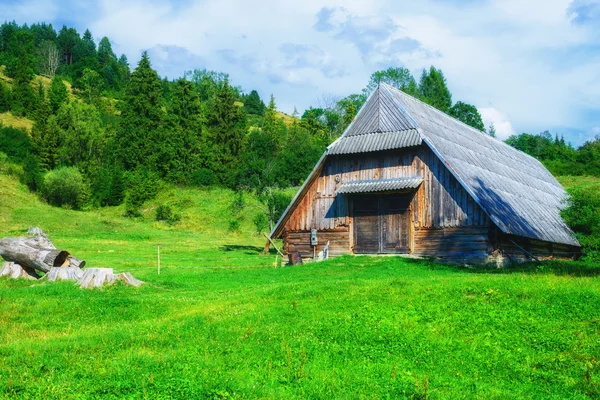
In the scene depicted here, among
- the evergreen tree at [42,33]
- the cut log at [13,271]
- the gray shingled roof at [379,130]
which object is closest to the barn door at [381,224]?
the gray shingled roof at [379,130]

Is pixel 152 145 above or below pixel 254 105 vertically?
below

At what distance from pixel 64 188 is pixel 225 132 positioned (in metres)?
24.3

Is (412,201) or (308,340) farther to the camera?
(412,201)

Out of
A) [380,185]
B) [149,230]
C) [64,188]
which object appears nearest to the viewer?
[380,185]

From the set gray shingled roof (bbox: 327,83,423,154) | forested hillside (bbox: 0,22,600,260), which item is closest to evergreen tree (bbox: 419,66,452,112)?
forested hillside (bbox: 0,22,600,260)

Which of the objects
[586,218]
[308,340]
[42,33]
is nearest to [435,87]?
[586,218]

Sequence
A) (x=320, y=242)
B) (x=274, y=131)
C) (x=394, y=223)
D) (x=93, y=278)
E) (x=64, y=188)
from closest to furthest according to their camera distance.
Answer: (x=93, y=278)
(x=394, y=223)
(x=320, y=242)
(x=64, y=188)
(x=274, y=131)

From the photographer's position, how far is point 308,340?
388 inches

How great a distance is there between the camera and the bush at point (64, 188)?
179ft

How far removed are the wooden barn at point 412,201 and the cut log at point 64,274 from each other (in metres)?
11.7

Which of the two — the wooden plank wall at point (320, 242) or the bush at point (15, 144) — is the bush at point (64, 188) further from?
the wooden plank wall at point (320, 242)

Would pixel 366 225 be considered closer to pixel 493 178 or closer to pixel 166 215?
pixel 493 178

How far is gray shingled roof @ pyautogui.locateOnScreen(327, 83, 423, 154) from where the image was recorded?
80.5 feet

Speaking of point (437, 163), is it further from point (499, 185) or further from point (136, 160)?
point (136, 160)
